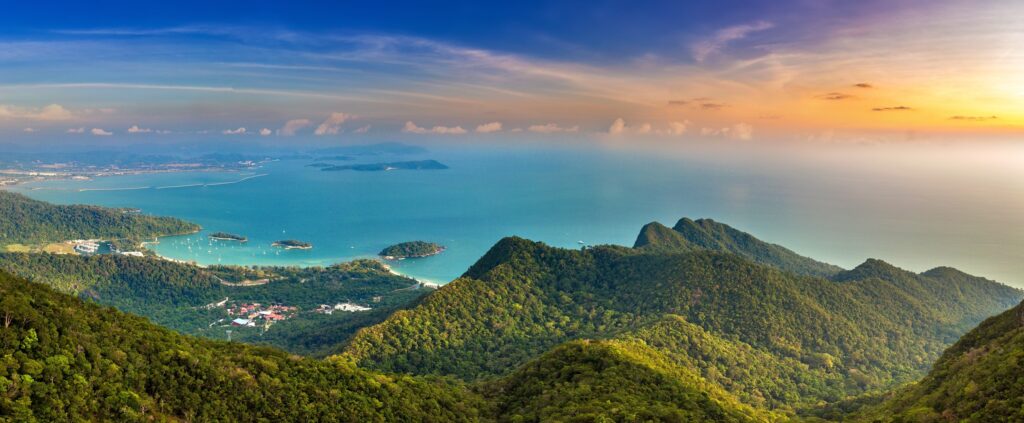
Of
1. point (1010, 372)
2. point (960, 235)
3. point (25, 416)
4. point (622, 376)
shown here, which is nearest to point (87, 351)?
point (25, 416)

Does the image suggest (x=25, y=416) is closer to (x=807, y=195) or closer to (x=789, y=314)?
(x=789, y=314)

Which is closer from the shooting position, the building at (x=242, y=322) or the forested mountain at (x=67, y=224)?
the building at (x=242, y=322)

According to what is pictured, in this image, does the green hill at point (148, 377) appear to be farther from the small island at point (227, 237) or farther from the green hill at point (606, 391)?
the small island at point (227, 237)

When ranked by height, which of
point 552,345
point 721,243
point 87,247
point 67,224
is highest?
point 721,243

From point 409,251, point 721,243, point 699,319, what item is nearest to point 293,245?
point 409,251

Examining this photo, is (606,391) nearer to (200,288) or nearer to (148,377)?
(148,377)

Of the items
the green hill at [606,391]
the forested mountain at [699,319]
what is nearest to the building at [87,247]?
→ the forested mountain at [699,319]
